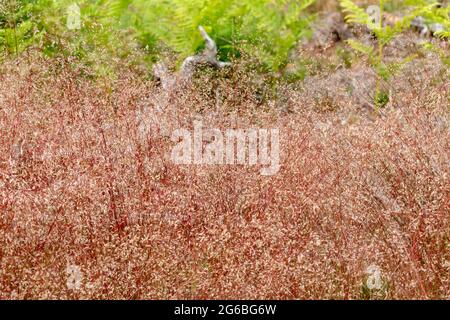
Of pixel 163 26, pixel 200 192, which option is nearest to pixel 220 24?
pixel 163 26

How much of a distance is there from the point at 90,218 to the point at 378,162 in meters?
1.66

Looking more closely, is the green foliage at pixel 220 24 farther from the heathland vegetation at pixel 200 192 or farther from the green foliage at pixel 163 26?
the heathland vegetation at pixel 200 192

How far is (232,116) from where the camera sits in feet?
14.8

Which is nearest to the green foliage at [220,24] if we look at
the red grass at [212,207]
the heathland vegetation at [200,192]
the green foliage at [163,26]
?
the green foliage at [163,26]

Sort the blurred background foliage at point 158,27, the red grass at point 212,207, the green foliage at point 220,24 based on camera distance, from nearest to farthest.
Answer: the red grass at point 212,207 → the blurred background foliage at point 158,27 → the green foliage at point 220,24

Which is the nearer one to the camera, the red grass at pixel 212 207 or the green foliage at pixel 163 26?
the red grass at pixel 212 207

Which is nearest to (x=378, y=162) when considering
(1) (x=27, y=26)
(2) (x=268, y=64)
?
(2) (x=268, y=64)

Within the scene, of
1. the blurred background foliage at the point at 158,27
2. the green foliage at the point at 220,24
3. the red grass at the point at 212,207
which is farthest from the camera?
the green foliage at the point at 220,24

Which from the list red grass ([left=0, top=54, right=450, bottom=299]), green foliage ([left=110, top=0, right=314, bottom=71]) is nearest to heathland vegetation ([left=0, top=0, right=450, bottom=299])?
red grass ([left=0, top=54, right=450, bottom=299])

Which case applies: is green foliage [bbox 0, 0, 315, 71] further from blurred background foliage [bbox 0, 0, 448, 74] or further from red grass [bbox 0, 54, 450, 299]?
red grass [bbox 0, 54, 450, 299]

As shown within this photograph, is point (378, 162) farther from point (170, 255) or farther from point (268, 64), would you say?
point (268, 64)

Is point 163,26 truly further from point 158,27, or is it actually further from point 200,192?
point 200,192

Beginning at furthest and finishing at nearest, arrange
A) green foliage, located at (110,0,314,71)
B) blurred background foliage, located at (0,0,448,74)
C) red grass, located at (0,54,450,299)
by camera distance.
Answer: green foliage, located at (110,0,314,71) < blurred background foliage, located at (0,0,448,74) < red grass, located at (0,54,450,299)

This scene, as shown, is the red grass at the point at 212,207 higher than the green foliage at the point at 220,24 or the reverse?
higher
